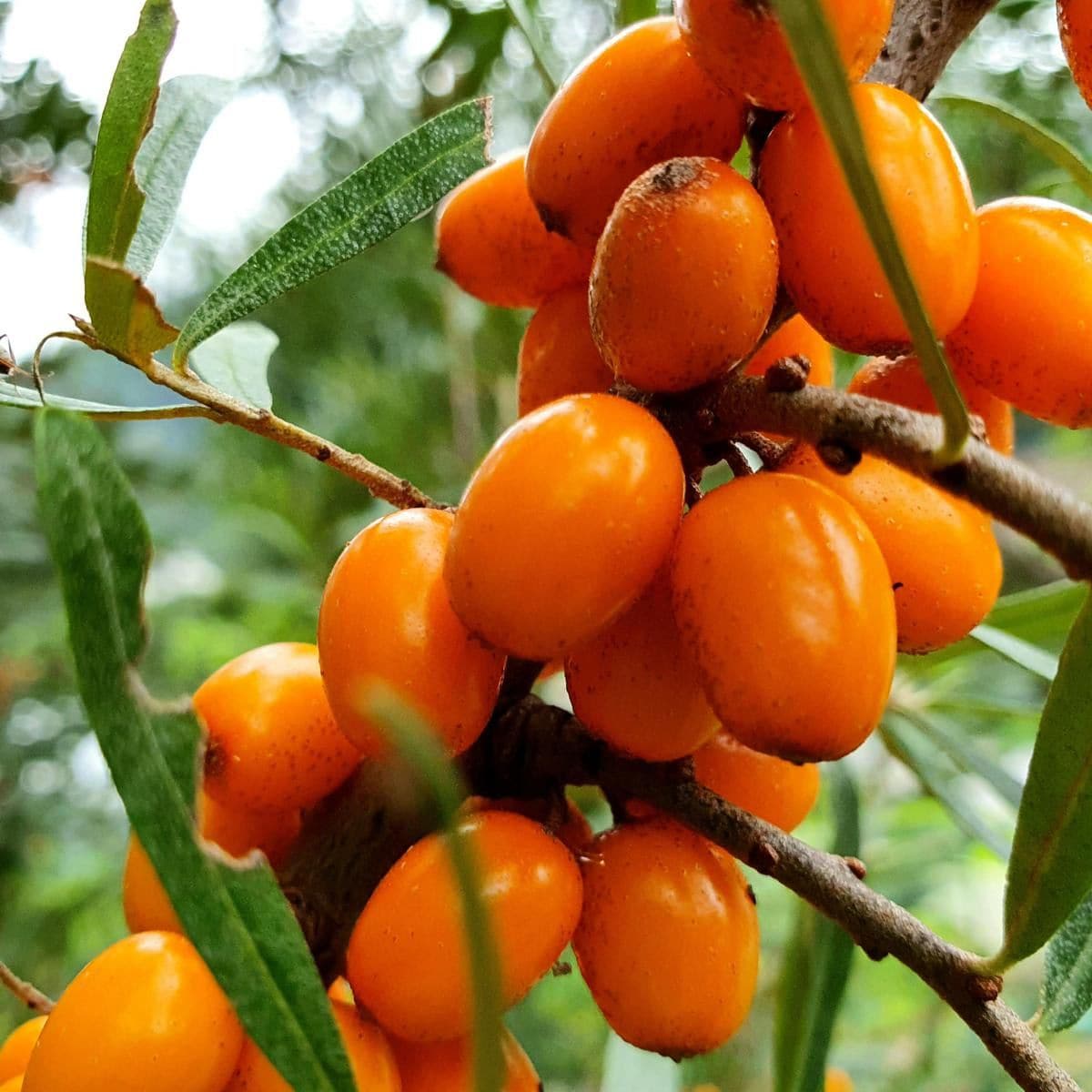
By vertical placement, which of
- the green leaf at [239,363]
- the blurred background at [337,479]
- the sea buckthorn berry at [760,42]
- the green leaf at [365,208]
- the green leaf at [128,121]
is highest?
the green leaf at [128,121]

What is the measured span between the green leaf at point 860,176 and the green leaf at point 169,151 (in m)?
0.41

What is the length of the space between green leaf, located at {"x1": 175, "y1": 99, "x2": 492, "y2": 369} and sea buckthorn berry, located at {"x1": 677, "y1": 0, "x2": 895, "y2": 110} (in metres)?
0.16

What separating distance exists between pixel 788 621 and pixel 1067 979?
35 cm

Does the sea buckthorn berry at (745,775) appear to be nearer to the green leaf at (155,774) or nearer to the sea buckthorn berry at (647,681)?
the sea buckthorn berry at (647,681)

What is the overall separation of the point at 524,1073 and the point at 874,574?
342mm

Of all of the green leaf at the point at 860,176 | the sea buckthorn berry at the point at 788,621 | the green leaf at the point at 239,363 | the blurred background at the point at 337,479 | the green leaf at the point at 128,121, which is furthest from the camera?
the blurred background at the point at 337,479

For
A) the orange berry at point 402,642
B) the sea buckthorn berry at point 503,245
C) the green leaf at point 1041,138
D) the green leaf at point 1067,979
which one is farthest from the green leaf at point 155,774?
the green leaf at point 1041,138

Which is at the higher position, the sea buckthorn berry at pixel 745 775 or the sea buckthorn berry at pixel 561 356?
the sea buckthorn berry at pixel 561 356

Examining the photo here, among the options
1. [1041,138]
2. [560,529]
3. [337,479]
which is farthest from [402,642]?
[337,479]

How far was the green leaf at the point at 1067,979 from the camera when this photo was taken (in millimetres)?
601

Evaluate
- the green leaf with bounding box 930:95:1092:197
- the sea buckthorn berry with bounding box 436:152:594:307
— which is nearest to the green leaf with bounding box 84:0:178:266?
the sea buckthorn berry with bounding box 436:152:594:307

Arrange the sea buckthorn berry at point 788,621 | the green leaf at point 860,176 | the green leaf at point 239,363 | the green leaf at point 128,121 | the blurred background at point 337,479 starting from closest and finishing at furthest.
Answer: the green leaf at point 860,176
the sea buckthorn berry at point 788,621
the green leaf at point 128,121
the green leaf at point 239,363
the blurred background at point 337,479

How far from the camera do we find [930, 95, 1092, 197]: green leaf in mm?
689

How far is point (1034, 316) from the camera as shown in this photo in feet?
1.68
